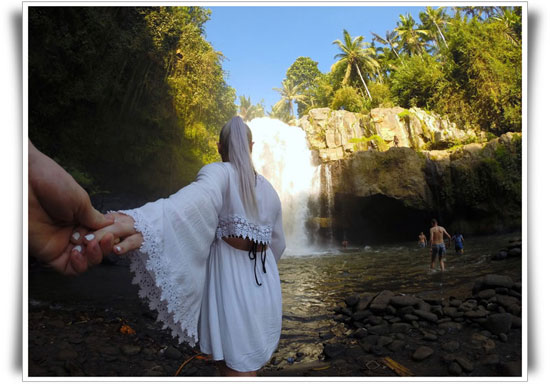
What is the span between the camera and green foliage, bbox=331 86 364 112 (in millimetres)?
20672

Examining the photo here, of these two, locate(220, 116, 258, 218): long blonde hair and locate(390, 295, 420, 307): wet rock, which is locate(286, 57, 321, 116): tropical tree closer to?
locate(390, 295, 420, 307): wet rock

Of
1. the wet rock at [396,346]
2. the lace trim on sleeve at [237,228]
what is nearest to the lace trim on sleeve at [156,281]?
the lace trim on sleeve at [237,228]

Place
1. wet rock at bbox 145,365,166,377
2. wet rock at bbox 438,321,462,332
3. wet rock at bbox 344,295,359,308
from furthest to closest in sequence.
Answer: wet rock at bbox 344,295,359,308 → wet rock at bbox 438,321,462,332 → wet rock at bbox 145,365,166,377

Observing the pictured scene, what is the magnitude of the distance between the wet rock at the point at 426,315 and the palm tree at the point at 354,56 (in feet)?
66.4

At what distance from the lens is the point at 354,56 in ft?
74.2

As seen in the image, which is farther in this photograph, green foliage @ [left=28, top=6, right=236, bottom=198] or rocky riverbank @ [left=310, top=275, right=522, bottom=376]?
green foliage @ [left=28, top=6, right=236, bottom=198]

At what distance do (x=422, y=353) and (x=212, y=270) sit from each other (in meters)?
2.56

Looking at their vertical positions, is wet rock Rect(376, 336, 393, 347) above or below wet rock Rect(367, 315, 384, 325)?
above

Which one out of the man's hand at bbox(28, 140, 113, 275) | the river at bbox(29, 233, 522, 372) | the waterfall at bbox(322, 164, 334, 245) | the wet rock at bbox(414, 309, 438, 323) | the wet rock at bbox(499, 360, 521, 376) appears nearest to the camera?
the man's hand at bbox(28, 140, 113, 275)

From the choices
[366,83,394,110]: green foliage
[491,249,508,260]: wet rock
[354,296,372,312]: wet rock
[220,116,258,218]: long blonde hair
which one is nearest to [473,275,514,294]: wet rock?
[354,296,372,312]: wet rock

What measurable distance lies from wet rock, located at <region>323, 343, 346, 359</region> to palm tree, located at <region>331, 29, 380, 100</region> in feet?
68.8

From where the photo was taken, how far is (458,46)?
1769 centimetres
